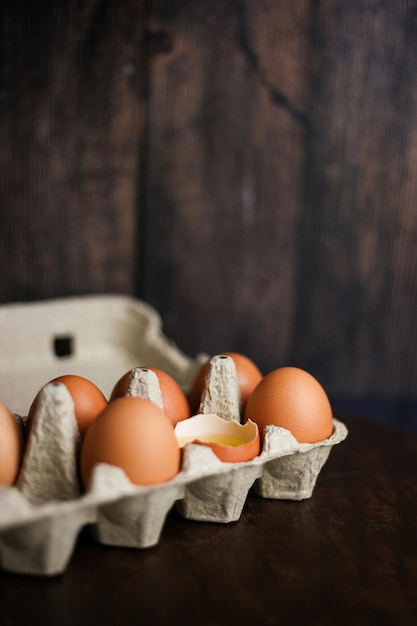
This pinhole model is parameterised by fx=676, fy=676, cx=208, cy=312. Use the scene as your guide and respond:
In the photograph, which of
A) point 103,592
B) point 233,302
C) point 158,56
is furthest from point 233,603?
point 158,56

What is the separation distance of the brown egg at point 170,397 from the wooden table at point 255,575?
0.12 meters

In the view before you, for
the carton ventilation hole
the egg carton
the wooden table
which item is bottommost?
the carton ventilation hole

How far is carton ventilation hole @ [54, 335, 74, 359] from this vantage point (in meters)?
1.38

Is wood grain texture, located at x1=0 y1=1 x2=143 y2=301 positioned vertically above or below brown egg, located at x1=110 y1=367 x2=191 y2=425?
above

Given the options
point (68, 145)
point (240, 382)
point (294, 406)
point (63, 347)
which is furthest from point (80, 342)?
point (294, 406)

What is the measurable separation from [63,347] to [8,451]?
2.37 feet

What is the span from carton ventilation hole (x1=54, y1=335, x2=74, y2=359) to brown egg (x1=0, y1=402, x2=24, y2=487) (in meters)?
0.68

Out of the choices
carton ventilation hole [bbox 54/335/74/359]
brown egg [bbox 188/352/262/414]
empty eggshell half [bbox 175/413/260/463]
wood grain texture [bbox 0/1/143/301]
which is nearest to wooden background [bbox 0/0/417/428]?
wood grain texture [bbox 0/1/143/301]

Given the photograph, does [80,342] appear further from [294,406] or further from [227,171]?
[294,406]

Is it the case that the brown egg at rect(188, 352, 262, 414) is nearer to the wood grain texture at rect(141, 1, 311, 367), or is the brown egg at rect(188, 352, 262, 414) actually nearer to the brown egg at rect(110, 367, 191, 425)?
the brown egg at rect(110, 367, 191, 425)

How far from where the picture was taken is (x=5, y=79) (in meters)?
1.34

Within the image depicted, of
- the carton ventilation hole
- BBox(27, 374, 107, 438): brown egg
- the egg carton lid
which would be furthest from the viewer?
the carton ventilation hole

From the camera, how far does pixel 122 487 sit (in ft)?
2.08

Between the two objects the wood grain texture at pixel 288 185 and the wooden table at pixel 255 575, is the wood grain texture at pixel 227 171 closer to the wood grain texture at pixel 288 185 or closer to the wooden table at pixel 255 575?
the wood grain texture at pixel 288 185
